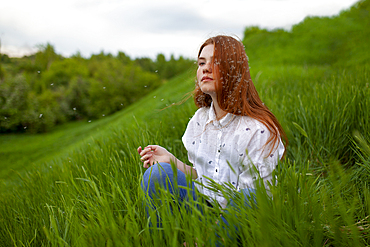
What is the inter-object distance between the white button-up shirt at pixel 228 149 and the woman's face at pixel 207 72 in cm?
25

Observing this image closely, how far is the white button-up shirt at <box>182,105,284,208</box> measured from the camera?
1.51 m

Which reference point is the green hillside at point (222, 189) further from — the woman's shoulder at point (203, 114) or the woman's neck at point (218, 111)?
the woman's neck at point (218, 111)

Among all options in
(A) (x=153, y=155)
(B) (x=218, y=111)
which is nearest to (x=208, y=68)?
(B) (x=218, y=111)

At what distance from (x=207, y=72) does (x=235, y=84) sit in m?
0.21

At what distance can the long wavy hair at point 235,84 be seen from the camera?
161 centimetres

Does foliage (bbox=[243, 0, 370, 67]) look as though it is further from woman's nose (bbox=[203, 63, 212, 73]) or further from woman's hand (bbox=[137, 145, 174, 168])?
woman's hand (bbox=[137, 145, 174, 168])

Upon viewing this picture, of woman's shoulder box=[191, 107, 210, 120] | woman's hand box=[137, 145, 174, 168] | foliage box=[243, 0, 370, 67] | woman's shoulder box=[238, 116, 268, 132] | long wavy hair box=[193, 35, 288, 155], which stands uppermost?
foliage box=[243, 0, 370, 67]

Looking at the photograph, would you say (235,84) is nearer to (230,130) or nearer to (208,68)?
(208,68)

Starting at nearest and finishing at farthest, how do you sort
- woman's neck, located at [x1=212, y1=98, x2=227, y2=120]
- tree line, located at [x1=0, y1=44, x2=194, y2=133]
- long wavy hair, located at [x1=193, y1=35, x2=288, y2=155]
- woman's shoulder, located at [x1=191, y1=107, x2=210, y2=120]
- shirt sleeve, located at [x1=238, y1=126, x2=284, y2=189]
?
shirt sleeve, located at [x1=238, y1=126, x2=284, y2=189] → long wavy hair, located at [x1=193, y1=35, x2=288, y2=155] → woman's neck, located at [x1=212, y1=98, x2=227, y2=120] → woman's shoulder, located at [x1=191, y1=107, x2=210, y2=120] → tree line, located at [x1=0, y1=44, x2=194, y2=133]

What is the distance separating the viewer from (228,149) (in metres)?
1.66

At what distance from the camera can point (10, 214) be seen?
203cm

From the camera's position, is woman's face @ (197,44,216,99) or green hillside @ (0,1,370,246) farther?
woman's face @ (197,44,216,99)

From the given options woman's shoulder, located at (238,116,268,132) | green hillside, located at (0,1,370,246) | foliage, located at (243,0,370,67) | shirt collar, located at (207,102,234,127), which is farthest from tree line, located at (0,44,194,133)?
woman's shoulder, located at (238,116,268,132)

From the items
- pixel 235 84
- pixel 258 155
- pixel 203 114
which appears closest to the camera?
pixel 258 155
